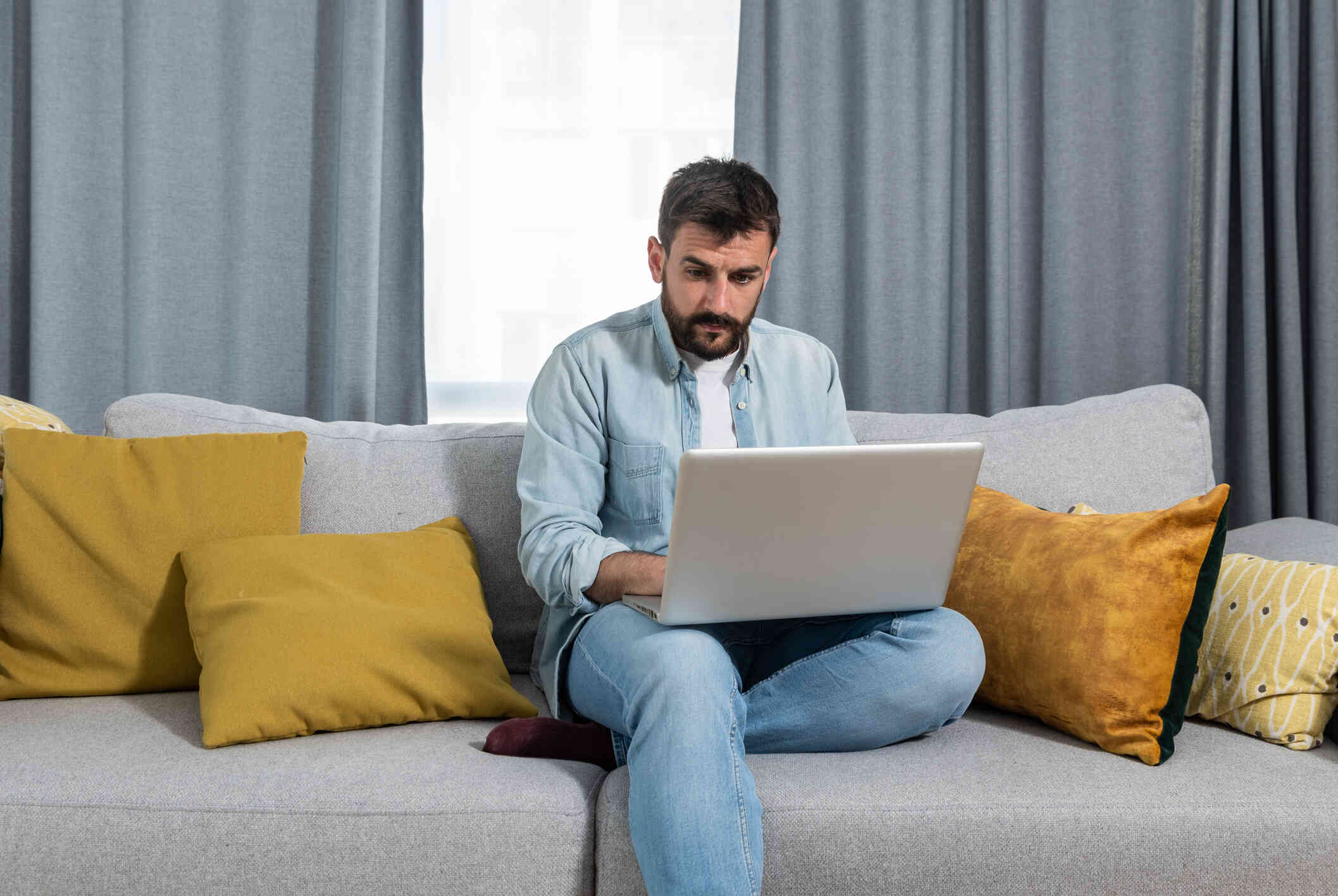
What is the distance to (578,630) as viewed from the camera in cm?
145

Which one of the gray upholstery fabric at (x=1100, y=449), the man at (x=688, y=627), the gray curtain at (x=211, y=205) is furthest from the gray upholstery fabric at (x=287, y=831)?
the gray curtain at (x=211, y=205)

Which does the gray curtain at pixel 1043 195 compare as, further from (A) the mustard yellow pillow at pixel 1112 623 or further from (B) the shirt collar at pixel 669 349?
(A) the mustard yellow pillow at pixel 1112 623

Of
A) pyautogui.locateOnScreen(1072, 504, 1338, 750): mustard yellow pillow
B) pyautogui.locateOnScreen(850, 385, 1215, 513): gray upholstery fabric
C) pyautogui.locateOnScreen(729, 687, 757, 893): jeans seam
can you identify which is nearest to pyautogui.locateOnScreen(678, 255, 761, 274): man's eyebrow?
pyautogui.locateOnScreen(850, 385, 1215, 513): gray upholstery fabric

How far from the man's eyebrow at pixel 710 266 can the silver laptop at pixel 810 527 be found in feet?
1.65

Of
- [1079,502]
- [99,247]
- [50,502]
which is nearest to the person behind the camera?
[50,502]

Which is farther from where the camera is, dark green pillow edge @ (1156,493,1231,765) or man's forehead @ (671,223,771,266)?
man's forehead @ (671,223,771,266)

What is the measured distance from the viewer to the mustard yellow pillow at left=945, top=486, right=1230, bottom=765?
130 centimetres

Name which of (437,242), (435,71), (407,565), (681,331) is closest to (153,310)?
(437,242)

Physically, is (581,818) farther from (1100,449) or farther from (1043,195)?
(1043,195)

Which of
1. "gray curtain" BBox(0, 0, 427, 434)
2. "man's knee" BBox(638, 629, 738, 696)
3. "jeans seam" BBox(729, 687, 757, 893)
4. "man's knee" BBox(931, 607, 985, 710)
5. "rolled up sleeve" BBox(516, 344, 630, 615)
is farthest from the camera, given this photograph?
"gray curtain" BBox(0, 0, 427, 434)

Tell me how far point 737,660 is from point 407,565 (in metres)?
0.53

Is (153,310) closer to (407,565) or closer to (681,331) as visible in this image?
(407,565)

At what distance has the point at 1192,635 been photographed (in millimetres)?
1321

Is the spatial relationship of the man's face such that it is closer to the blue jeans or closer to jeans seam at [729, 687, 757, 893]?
the blue jeans
